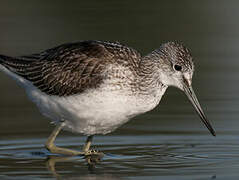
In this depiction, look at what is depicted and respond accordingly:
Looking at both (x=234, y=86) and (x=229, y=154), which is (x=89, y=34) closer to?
(x=234, y=86)

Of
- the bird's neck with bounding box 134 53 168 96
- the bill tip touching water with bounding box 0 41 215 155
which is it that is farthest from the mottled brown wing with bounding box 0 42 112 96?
the bird's neck with bounding box 134 53 168 96

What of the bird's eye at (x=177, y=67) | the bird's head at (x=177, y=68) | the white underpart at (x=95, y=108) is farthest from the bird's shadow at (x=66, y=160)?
the bird's eye at (x=177, y=67)

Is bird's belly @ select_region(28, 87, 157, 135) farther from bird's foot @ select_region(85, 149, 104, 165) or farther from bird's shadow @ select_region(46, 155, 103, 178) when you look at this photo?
bird's shadow @ select_region(46, 155, 103, 178)

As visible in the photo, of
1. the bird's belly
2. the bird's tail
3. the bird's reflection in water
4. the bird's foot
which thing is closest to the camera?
the bird's reflection in water

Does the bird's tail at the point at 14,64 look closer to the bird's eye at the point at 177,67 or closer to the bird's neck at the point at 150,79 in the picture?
the bird's neck at the point at 150,79

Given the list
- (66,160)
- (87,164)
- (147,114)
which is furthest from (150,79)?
(147,114)

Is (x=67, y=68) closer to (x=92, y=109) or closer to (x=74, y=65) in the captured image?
(x=74, y=65)

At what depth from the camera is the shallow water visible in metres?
12.3

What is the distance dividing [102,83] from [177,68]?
130 cm

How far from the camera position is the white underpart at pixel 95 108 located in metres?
12.5

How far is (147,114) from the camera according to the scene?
16.2 m

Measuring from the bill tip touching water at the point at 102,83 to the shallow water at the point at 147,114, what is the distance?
0.69m

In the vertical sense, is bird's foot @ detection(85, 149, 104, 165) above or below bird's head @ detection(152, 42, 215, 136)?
below

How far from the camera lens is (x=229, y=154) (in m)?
13.0
